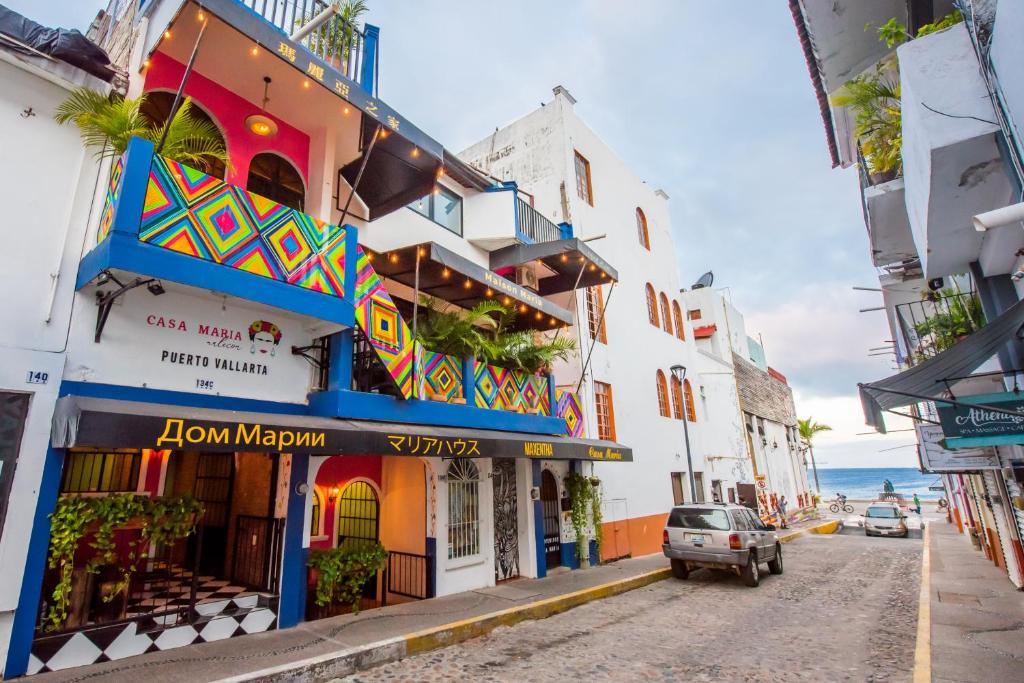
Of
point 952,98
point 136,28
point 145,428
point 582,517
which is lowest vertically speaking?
point 582,517

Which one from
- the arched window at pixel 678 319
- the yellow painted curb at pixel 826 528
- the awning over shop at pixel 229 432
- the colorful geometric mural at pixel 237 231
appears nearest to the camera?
the awning over shop at pixel 229 432

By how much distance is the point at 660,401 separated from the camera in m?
19.3

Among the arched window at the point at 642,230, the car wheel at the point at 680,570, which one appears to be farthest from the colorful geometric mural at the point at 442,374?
the arched window at the point at 642,230

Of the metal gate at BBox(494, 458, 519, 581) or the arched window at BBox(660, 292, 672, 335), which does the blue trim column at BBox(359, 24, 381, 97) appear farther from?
the arched window at BBox(660, 292, 672, 335)

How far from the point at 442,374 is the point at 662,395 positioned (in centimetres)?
1201

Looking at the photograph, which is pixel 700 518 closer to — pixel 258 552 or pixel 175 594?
pixel 258 552

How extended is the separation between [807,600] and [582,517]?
5.47m

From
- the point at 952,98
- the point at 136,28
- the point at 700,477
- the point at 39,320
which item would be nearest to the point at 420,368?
the point at 39,320

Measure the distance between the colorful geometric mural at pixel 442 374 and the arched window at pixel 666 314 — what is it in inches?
515

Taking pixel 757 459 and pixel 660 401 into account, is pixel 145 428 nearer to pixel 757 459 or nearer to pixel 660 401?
pixel 660 401

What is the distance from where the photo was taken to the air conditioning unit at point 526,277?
576 inches

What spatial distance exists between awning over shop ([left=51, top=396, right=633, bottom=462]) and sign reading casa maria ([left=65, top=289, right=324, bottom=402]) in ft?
1.88

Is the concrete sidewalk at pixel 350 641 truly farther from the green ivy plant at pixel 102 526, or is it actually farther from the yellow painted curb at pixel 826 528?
the yellow painted curb at pixel 826 528

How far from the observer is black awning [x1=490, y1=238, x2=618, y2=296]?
13.0m
